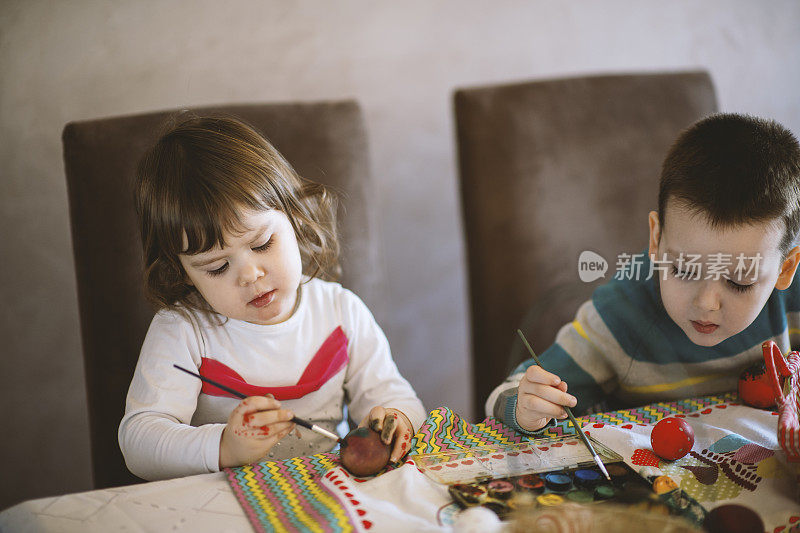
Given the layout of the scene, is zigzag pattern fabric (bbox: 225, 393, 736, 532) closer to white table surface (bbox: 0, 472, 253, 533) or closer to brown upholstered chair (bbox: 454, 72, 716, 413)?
white table surface (bbox: 0, 472, 253, 533)

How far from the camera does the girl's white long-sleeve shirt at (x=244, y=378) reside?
0.86 m

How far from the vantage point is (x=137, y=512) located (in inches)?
27.2

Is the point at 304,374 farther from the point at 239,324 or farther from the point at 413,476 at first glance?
the point at 413,476

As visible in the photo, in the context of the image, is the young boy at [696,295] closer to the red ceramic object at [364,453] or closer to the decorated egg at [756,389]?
the decorated egg at [756,389]

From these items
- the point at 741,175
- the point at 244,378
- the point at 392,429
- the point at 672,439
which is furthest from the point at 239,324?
the point at 741,175

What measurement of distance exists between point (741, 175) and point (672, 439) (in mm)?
342

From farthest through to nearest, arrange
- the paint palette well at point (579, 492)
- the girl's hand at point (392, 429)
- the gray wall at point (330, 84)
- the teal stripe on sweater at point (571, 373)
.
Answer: the gray wall at point (330, 84) → the teal stripe on sweater at point (571, 373) → the girl's hand at point (392, 429) → the paint palette well at point (579, 492)

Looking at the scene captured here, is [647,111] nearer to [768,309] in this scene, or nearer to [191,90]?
[768,309]

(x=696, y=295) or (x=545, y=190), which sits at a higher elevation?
(x=545, y=190)

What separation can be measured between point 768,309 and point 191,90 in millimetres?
1135

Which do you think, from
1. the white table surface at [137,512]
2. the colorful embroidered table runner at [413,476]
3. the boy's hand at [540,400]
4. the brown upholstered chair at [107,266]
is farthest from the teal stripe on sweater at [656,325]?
the brown upholstered chair at [107,266]

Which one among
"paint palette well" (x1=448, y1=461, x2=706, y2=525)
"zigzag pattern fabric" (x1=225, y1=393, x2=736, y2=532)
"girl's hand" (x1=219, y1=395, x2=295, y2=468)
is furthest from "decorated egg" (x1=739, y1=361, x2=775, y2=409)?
"girl's hand" (x1=219, y1=395, x2=295, y2=468)

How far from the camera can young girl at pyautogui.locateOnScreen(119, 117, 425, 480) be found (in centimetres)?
86

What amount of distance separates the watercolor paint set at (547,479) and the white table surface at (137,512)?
225 mm
